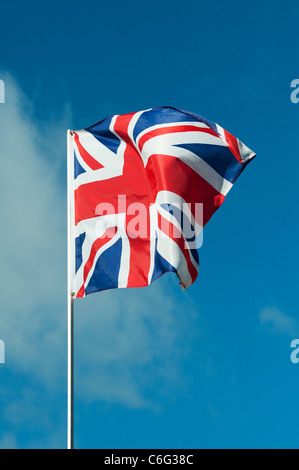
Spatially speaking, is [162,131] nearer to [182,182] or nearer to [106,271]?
[182,182]

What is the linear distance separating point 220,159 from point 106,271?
388 cm

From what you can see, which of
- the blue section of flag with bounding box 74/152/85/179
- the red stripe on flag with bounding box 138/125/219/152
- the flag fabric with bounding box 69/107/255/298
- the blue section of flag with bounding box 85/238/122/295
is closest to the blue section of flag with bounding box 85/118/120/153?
the flag fabric with bounding box 69/107/255/298

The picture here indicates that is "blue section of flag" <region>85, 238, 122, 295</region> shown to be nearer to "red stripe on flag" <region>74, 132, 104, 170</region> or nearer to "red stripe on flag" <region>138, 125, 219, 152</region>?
"red stripe on flag" <region>74, 132, 104, 170</region>

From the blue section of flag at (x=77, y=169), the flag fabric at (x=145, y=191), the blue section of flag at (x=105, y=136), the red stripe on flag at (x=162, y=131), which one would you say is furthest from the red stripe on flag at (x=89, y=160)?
the red stripe on flag at (x=162, y=131)

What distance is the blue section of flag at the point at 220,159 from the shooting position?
17.8 metres

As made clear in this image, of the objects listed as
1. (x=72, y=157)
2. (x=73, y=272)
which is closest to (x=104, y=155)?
(x=72, y=157)

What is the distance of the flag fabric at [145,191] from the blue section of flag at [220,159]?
0.08 feet

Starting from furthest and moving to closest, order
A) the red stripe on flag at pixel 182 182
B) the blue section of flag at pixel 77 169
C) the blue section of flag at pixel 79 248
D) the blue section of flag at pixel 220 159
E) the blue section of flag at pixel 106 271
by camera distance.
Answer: the blue section of flag at pixel 220 159, the blue section of flag at pixel 77 169, the red stripe on flag at pixel 182 182, the blue section of flag at pixel 79 248, the blue section of flag at pixel 106 271

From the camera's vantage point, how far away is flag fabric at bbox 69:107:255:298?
1633 centimetres

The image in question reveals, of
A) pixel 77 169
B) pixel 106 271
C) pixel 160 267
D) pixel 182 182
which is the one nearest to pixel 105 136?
pixel 77 169

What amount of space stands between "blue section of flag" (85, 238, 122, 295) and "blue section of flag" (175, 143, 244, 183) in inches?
120

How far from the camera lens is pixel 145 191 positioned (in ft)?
57.1

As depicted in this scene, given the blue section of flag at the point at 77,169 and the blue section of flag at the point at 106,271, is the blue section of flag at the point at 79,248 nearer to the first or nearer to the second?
the blue section of flag at the point at 106,271
